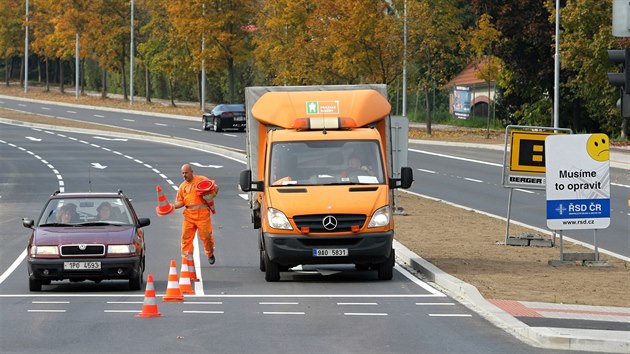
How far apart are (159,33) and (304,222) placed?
8313 cm

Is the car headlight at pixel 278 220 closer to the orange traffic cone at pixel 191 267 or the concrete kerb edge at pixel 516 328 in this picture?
the orange traffic cone at pixel 191 267

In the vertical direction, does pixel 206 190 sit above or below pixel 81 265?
above

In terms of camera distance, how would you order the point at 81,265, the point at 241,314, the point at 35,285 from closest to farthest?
the point at 241,314
the point at 81,265
the point at 35,285

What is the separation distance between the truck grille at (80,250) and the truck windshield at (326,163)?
131 inches

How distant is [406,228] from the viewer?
30891 mm

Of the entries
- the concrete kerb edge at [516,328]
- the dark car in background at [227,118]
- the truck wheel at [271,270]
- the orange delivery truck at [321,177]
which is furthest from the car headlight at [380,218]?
the dark car in background at [227,118]

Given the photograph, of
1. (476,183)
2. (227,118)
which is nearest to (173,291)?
(476,183)

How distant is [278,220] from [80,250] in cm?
308

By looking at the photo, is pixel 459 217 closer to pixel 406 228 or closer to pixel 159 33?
pixel 406 228

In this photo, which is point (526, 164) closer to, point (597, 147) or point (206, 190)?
point (597, 147)

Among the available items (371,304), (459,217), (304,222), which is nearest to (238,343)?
(371,304)

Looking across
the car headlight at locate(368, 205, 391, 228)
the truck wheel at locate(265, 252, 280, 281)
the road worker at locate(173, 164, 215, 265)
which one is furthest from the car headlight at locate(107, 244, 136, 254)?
the car headlight at locate(368, 205, 391, 228)

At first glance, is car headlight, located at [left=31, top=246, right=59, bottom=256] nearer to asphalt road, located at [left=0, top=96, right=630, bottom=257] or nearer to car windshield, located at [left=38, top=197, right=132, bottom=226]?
car windshield, located at [left=38, top=197, right=132, bottom=226]

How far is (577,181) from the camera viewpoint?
23.9 metres
